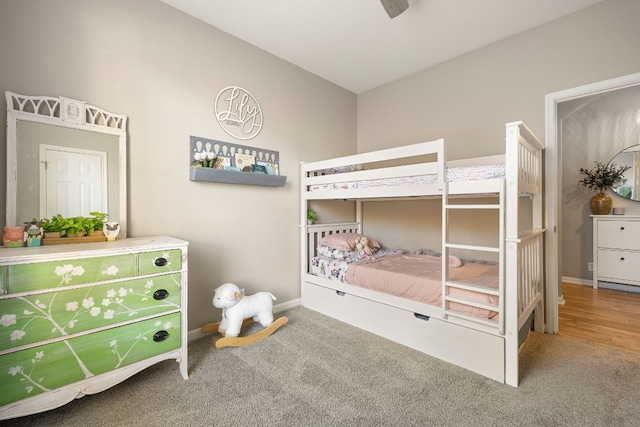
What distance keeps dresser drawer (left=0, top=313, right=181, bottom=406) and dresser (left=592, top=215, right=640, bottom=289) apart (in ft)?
17.0

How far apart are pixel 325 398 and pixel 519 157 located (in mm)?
1963

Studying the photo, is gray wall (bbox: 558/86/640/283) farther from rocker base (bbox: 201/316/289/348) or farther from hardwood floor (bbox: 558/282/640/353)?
rocker base (bbox: 201/316/289/348)

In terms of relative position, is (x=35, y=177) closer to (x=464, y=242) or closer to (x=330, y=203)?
(x=330, y=203)

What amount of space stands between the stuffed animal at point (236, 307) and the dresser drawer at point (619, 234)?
452 centimetres

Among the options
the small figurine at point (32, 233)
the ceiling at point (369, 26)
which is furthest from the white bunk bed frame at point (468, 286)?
the small figurine at point (32, 233)

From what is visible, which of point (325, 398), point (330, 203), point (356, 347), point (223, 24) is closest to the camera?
point (325, 398)

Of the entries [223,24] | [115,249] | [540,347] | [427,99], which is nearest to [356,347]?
[540,347]

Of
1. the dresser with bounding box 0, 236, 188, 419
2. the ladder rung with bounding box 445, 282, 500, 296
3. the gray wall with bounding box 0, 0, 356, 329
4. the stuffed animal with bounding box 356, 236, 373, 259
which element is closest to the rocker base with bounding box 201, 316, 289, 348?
the gray wall with bounding box 0, 0, 356, 329

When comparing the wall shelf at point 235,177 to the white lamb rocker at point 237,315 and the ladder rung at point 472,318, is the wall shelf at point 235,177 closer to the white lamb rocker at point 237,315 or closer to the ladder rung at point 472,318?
the white lamb rocker at point 237,315

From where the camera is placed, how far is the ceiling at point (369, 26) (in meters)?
2.30

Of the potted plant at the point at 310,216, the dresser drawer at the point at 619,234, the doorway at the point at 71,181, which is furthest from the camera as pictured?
the dresser drawer at the point at 619,234

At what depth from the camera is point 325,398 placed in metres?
1.67

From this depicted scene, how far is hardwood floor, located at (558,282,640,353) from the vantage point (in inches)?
96.2

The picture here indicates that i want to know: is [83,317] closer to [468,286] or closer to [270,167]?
[270,167]
